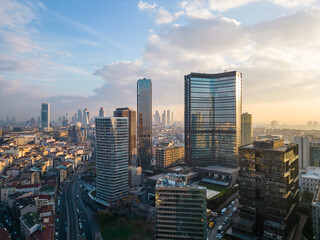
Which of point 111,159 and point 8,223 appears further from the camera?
point 111,159

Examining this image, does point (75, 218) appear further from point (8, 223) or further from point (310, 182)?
point (310, 182)

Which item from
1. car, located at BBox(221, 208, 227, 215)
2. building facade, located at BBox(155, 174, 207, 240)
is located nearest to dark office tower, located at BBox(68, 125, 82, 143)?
car, located at BBox(221, 208, 227, 215)

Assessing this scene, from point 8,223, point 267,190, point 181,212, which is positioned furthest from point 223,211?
point 8,223

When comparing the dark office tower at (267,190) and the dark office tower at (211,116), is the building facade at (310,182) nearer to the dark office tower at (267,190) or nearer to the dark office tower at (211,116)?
the dark office tower at (267,190)

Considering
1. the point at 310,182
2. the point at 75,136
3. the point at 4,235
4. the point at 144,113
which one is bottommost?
the point at 4,235

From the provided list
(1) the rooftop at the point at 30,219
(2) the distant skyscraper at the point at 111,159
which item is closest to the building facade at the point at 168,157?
(2) the distant skyscraper at the point at 111,159
